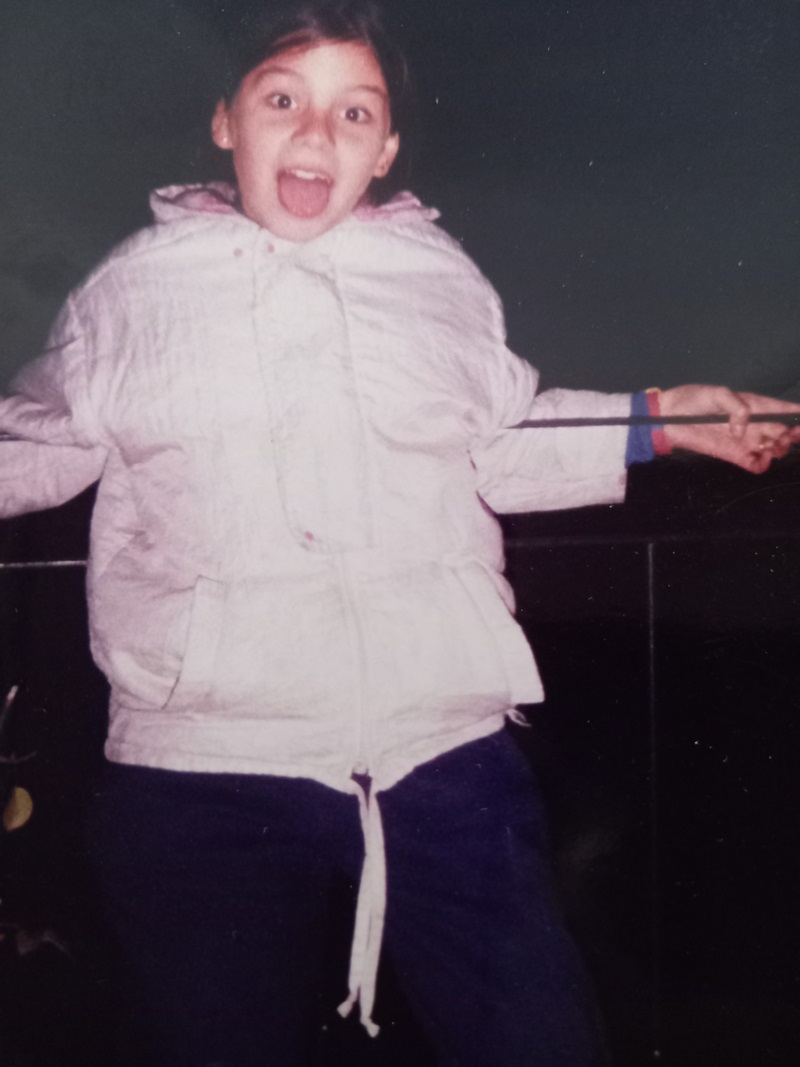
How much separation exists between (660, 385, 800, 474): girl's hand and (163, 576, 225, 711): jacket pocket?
46 cm

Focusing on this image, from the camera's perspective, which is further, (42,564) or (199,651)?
(42,564)

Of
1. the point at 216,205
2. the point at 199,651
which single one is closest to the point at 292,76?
the point at 216,205

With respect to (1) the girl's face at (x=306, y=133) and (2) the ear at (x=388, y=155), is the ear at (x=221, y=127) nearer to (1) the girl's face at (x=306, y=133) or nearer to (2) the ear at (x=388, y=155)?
(1) the girl's face at (x=306, y=133)

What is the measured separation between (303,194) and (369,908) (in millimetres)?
628

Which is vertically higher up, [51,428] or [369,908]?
[51,428]

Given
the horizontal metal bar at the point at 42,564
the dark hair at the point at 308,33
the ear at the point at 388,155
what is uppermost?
the dark hair at the point at 308,33

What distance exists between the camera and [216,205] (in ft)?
2.23

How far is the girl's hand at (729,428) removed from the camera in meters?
0.72

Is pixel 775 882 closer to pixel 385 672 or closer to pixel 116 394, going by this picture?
pixel 385 672

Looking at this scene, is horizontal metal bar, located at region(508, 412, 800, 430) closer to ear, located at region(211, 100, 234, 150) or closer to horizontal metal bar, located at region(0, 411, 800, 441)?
horizontal metal bar, located at region(0, 411, 800, 441)

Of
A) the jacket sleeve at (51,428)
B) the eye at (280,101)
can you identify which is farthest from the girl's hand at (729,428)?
the jacket sleeve at (51,428)

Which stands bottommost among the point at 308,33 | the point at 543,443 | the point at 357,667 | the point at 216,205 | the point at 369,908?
the point at 369,908

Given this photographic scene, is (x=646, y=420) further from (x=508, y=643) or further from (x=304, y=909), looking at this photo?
(x=304, y=909)

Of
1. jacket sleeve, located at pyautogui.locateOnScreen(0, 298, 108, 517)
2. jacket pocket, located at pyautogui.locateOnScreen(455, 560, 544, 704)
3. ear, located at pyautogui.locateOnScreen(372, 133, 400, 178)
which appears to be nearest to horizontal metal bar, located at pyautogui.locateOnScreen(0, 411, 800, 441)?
jacket pocket, located at pyautogui.locateOnScreen(455, 560, 544, 704)
